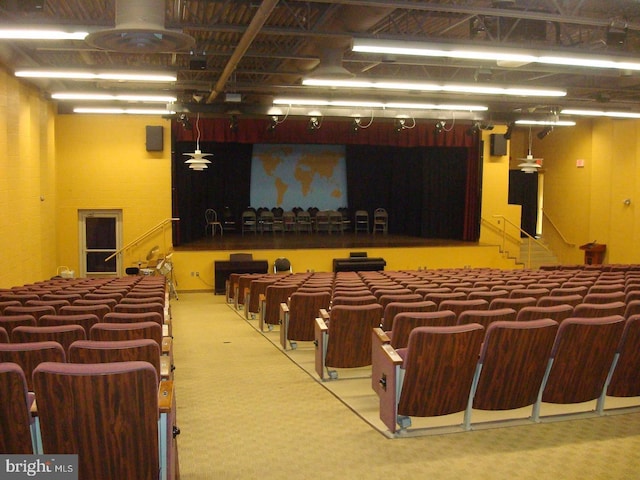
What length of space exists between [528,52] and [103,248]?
11.9 metres

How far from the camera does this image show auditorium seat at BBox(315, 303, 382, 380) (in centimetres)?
610

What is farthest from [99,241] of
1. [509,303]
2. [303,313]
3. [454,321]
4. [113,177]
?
[454,321]

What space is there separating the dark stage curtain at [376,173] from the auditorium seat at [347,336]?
10178 mm

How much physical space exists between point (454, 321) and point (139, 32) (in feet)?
11.3

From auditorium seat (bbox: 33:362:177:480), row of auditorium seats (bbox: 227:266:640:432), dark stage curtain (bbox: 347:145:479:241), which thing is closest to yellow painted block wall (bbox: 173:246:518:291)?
dark stage curtain (bbox: 347:145:479:241)

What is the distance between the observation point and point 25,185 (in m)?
12.3

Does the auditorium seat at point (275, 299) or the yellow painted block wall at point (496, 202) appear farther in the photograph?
the yellow painted block wall at point (496, 202)

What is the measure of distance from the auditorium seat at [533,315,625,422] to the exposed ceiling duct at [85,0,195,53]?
3796 millimetres

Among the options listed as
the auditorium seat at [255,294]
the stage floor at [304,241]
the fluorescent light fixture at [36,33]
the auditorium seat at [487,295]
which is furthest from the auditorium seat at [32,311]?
the stage floor at [304,241]

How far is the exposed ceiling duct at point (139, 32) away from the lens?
5301 millimetres

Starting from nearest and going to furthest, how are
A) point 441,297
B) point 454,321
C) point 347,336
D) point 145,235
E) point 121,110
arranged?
point 454,321
point 347,336
point 441,297
point 121,110
point 145,235

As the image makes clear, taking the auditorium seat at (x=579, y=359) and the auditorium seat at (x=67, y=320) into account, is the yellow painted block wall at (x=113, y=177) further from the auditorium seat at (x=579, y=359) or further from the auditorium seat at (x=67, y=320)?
the auditorium seat at (x=579, y=359)

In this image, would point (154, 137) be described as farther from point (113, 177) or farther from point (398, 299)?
point (398, 299)

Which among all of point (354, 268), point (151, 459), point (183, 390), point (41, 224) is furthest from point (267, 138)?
point (151, 459)
